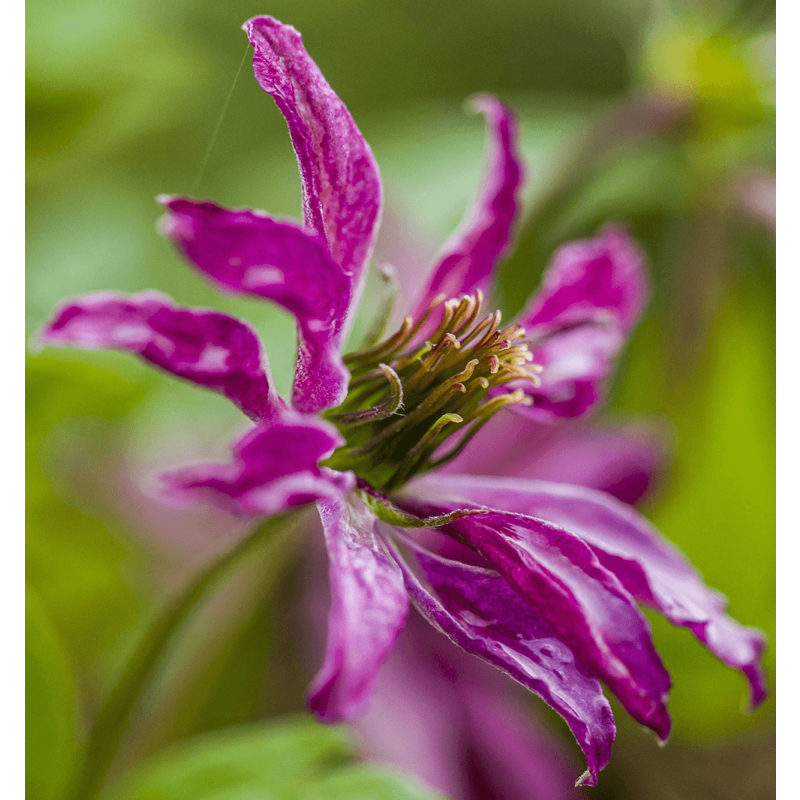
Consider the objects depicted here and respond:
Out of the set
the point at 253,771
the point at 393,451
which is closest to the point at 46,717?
the point at 253,771

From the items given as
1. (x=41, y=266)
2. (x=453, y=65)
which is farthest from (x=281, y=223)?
(x=453, y=65)

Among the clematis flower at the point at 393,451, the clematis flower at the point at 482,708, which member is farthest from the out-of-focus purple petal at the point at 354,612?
the clematis flower at the point at 482,708

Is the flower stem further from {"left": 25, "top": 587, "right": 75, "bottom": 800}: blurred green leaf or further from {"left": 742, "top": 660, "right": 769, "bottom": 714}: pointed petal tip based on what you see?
{"left": 742, "top": 660, "right": 769, "bottom": 714}: pointed petal tip

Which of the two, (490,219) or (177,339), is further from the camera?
Answer: (490,219)

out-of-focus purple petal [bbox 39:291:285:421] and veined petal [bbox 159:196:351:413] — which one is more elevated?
veined petal [bbox 159:196:351:413]

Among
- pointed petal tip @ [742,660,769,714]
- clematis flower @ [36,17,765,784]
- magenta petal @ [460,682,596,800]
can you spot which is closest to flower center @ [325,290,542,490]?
clematis flower @ [36,17,765,784]

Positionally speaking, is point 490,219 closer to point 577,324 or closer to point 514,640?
point 577,324

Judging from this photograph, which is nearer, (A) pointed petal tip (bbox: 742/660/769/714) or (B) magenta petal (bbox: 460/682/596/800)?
(A) pointed petal tip (bbox: 742/660/769/714)
